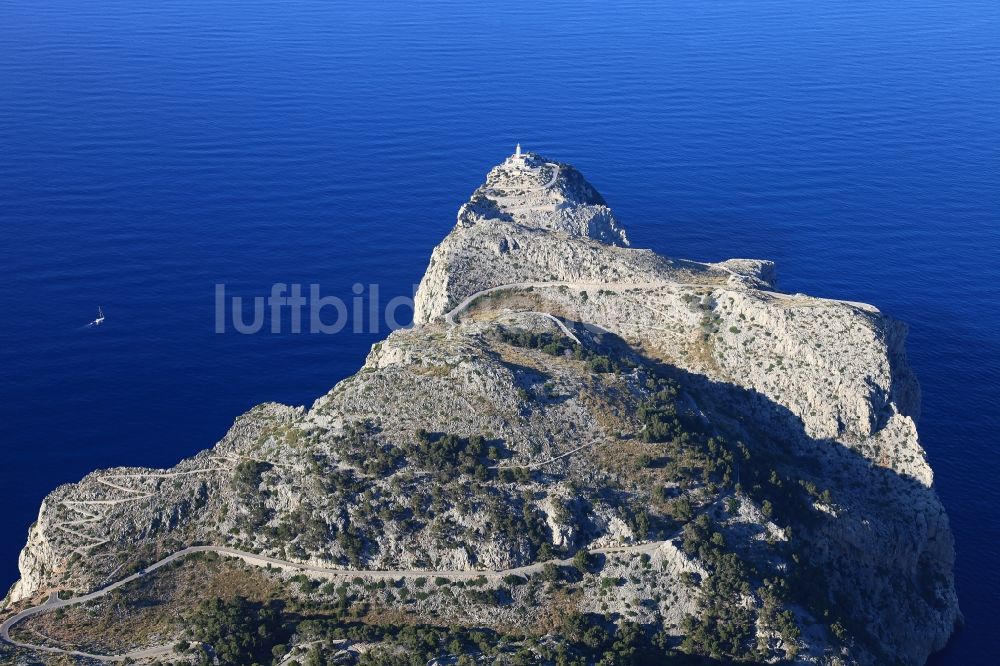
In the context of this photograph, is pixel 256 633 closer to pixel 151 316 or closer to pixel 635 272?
pixel 635 272

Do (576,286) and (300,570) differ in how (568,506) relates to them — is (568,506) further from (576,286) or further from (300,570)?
(576,286)

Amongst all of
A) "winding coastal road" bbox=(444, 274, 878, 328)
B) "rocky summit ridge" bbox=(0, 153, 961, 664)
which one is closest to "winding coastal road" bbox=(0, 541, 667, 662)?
"rocky summit ridge" bbox=(0, 153, 961, 664)

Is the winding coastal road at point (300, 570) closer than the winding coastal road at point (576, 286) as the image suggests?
Yes

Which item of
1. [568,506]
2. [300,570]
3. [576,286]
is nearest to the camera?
[300,570]

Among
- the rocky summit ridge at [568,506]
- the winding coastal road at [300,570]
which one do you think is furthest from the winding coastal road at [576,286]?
the winding coastal road at [300,570]

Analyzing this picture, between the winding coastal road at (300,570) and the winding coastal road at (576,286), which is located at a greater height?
the winding coastal road at (576,286)

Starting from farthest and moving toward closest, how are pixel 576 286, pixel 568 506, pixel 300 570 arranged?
pixel 576 286, pixel 568 506, pixel 300 570

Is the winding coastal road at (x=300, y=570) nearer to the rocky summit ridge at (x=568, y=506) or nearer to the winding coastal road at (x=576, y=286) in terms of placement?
the rocky summit ridge at (x=568, y=506)

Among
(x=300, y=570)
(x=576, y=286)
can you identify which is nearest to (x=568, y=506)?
(x=300, y=570)

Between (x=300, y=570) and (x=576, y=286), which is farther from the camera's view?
(x=576, y=286)
